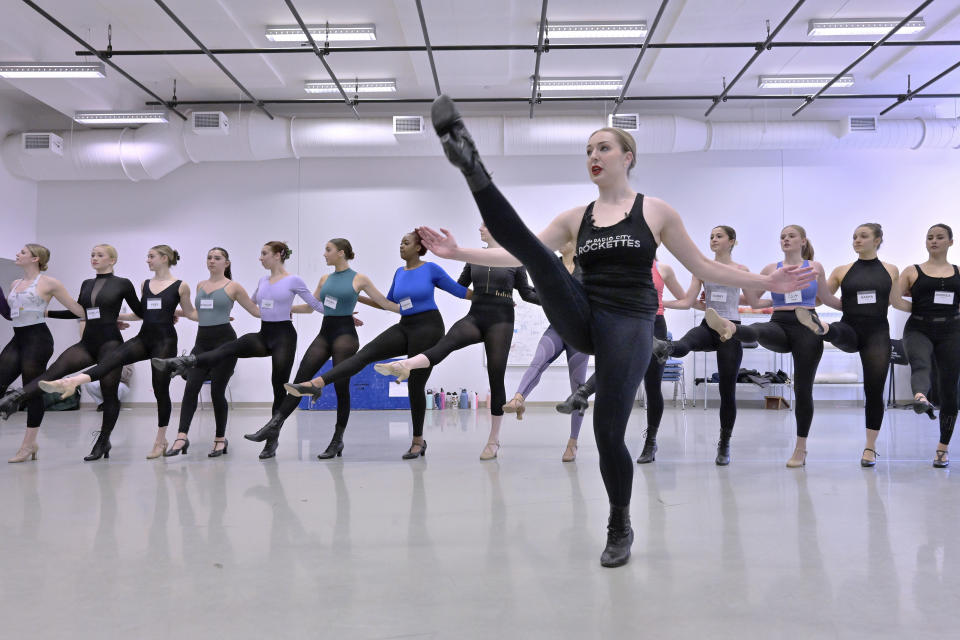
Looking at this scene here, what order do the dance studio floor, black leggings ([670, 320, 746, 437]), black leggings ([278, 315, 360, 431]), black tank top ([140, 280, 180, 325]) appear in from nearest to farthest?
the dance studio floor → black leggings ([670, 320, 746, 437]) → black leggings ([278, 315, 360, 431]) → black tank top ([140, 280, 180, 325])

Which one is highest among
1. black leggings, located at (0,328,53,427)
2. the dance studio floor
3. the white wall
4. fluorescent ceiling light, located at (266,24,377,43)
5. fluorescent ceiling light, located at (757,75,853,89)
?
Answer: fluorescent ceiling light, located at (266,24,377,43)

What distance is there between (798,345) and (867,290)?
574mm

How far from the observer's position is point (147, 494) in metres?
3.47

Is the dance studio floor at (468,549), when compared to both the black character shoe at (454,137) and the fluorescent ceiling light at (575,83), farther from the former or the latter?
the fluorescent ceiling light at (575,83)

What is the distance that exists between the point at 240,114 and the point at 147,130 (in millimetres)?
1423

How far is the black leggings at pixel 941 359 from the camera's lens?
4.18 metres

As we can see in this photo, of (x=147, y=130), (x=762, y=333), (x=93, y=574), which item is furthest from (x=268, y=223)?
(x=93, y=574)

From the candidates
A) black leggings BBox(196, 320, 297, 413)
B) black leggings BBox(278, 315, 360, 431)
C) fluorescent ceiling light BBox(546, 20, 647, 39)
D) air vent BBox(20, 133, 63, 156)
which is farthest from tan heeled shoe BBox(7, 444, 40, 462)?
air vent BBox(20, 133, 63, 156)

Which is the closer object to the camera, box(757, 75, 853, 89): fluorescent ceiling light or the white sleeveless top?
the white sleeveless top

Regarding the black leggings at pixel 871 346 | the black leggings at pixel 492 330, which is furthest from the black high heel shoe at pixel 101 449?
the black leggings at pixel 871 346

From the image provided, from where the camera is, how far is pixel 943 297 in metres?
4.27

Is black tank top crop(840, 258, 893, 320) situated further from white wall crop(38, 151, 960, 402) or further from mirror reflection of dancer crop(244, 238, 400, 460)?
white wall crop(38, 151, 960, 402)

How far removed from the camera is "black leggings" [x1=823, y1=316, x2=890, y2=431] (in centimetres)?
421

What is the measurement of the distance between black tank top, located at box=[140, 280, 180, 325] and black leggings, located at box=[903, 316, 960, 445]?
16.4 feet
